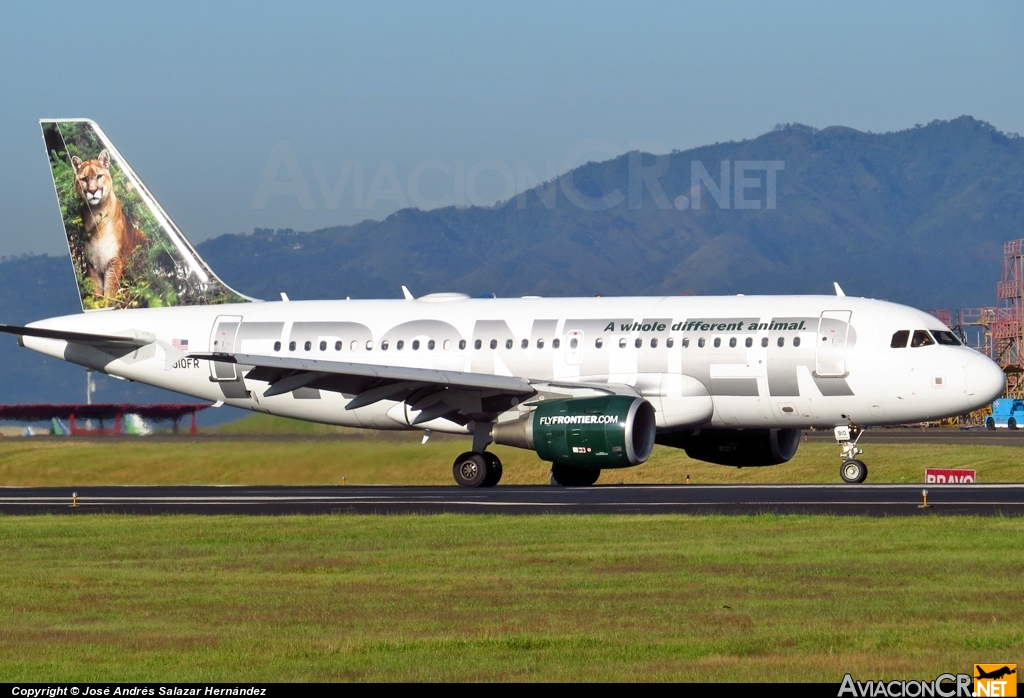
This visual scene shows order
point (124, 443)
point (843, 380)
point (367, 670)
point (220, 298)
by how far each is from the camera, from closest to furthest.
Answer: point (367, 670), point (843, 380), point (220, 298), point (124, 443)

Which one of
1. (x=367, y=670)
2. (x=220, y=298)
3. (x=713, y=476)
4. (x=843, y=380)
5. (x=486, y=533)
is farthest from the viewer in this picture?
(x=713, y=476)

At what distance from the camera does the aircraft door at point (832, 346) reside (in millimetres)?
32281

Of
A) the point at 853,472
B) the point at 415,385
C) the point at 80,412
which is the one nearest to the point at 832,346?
the point at 853,472

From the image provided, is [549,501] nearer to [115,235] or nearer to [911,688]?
[911,688]

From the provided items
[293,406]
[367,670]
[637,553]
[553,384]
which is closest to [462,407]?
[553,384]

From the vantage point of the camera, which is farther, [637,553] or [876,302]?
[876,302]

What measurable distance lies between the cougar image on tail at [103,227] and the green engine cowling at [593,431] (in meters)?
13.5

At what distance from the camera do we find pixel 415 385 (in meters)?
33.6

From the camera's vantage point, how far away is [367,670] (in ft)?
37.9

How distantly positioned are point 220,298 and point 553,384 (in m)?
10.8

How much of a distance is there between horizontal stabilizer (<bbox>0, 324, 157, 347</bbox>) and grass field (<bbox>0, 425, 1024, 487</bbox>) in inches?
127

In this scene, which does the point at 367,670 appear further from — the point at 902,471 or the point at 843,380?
the point at 902,471

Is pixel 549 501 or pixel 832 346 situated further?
pixel 832 346

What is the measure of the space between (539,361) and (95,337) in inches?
437
